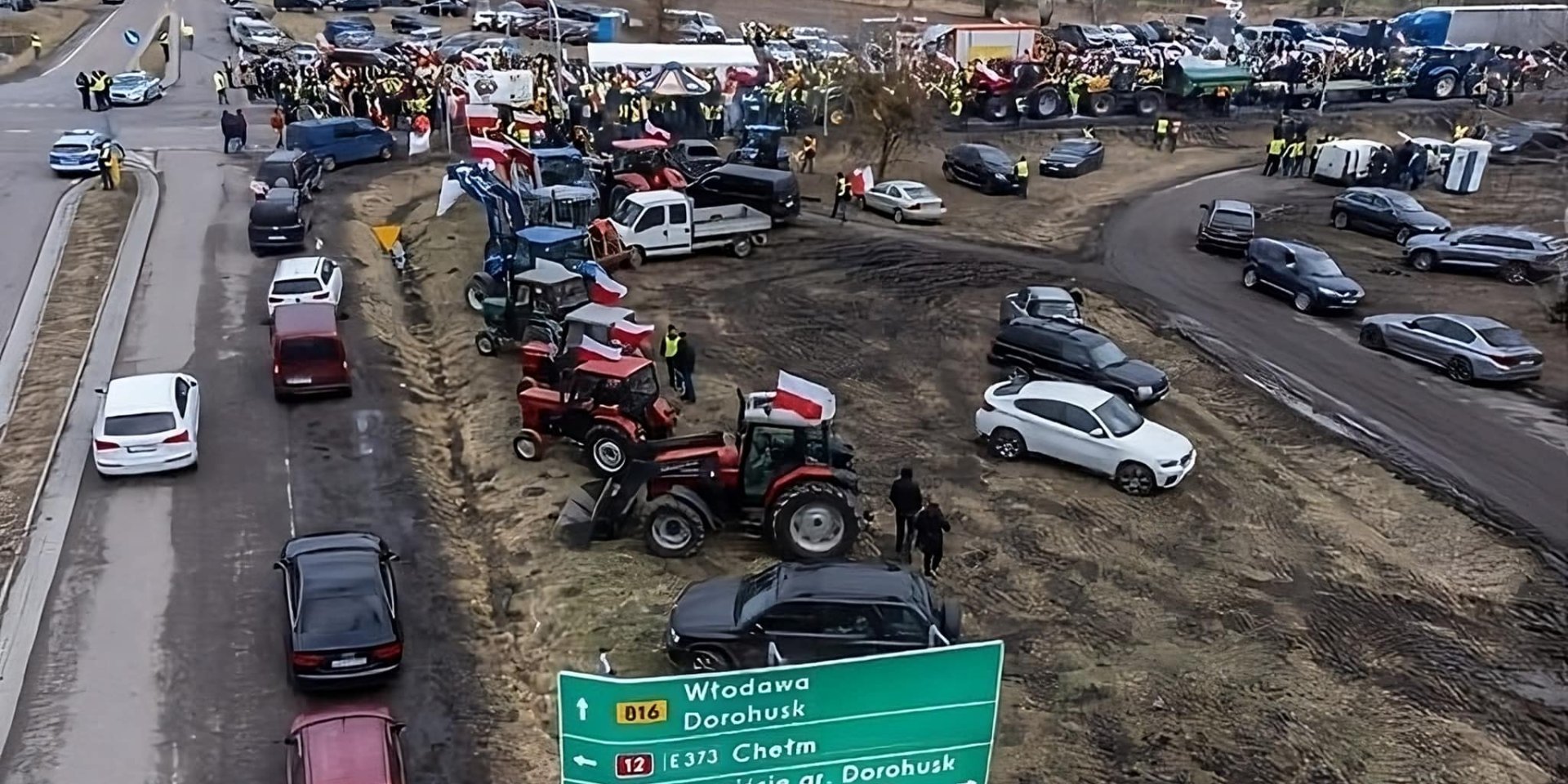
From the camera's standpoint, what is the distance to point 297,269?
26.5 meters

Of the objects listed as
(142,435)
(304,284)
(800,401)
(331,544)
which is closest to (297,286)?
(304,284)

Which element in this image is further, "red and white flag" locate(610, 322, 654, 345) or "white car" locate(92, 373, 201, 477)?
"red and white flag" locate(610, 322, 654, 345)

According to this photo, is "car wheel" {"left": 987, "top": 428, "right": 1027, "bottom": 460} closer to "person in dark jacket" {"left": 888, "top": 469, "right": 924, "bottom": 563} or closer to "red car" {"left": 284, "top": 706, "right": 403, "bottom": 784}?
"person in dark jacket" {"left": 888, "top": 469, "right": 924, "bottom": 563}

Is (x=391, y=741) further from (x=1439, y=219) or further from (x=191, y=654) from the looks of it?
(x=1439, y=219)

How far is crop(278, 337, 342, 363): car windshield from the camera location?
2197 cm

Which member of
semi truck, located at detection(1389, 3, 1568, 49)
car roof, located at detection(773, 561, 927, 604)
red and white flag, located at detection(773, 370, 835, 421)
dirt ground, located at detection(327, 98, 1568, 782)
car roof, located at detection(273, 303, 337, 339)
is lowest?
dirt ground, located at detection(327, 98, 1568, 782)

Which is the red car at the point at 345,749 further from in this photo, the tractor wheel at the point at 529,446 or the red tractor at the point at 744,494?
the tractor wheel at the point at 529,446

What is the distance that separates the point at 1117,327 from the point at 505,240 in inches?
536

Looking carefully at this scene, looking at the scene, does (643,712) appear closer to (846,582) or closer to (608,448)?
(846,582)

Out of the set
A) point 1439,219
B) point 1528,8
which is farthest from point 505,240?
point 1528,8

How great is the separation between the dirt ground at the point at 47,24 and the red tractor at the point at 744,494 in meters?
49.7

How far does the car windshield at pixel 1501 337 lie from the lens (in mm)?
25469

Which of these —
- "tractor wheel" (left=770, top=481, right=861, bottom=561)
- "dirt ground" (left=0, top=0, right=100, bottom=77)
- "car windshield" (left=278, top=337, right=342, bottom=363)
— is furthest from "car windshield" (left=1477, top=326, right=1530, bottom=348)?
"dirt ground" (left=0, top=0, right=100, bottom=77)

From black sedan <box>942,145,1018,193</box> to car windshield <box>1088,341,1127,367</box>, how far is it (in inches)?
659
